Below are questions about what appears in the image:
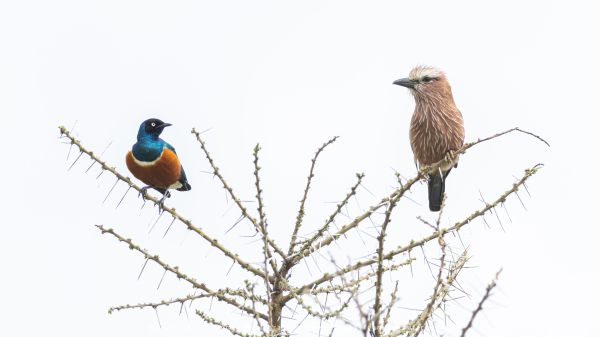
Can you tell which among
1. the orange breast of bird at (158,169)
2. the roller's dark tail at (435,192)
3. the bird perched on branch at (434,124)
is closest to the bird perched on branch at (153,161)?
the orange breast of bird at (158,169)

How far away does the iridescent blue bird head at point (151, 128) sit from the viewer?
8.07m

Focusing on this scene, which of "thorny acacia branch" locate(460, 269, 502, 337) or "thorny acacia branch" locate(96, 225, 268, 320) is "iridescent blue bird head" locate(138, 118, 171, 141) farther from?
"thorny acacia branch" locate(460, 269, 502, 337)

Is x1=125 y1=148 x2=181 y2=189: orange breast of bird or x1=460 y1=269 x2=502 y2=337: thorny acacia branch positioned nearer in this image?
x1=460 y1=269 x2=502 y2=337: thorny acacia branch

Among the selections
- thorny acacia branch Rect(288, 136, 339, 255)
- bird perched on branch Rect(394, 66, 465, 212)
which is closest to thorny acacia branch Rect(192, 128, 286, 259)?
thorny acacia branch Rect(288, 136, 339, 255)

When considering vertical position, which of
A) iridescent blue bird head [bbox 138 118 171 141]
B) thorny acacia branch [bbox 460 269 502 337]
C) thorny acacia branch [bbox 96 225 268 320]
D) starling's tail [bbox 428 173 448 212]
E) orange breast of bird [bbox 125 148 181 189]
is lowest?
thorny acacia branch [bbox 460 269 502 337]

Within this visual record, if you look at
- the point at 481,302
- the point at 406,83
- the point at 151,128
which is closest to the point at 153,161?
the point at 151,128

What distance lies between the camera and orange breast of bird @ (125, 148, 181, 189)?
776 cm

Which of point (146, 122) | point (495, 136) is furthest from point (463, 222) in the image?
point (146, 122)

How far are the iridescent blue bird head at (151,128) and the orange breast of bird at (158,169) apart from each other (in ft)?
0.85

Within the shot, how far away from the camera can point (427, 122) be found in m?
7.77

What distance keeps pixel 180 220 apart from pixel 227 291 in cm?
69

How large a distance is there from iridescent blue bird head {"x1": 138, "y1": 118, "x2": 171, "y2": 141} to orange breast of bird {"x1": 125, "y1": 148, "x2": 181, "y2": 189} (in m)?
0.26

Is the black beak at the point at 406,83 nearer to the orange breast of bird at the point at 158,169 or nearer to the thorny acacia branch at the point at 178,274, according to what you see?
the orange breast of bird at the point at 158,169

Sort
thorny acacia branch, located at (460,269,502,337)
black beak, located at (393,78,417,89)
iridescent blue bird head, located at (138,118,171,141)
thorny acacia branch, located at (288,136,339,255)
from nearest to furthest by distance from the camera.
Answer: thorny acacia branch, located at (460,269,502,337)
thorny acacia branch, located at (288,136,339,255)
iridescent blue bird head, located at (138,118,171,141)
black beak, located at (393,78,417,89)
